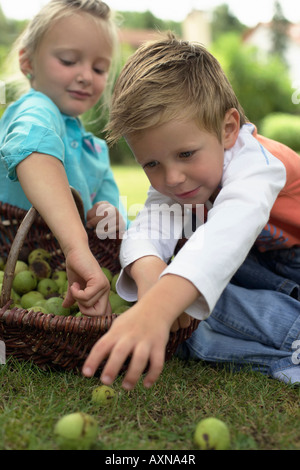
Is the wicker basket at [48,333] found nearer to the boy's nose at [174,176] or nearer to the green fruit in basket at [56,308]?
the green fruit in basket at [56,308]

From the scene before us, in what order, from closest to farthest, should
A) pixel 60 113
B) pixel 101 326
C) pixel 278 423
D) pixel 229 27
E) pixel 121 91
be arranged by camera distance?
1. pixel 278 423
2. pixel 101 326
3. pixel 121 91
4. pixel 60 113
5. pixel 229 27

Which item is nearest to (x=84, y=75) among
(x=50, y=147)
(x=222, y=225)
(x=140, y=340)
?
(x=50, y=147)

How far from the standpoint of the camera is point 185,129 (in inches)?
84.6

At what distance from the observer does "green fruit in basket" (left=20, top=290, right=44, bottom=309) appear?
265cm

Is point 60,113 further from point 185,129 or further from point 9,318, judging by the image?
point 9,318

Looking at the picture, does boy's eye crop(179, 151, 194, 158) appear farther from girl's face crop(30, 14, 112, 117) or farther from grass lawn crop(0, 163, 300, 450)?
girl's face crop(30, 14, 112, 117)

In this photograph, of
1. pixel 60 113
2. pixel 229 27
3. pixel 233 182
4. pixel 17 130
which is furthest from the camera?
pixel 229 27

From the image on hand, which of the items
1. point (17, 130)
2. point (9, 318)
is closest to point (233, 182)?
point (9, 318)

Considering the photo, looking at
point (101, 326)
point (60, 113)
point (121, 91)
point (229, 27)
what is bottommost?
point (229, 27)

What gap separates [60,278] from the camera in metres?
2.92

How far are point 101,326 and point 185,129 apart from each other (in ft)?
2.85

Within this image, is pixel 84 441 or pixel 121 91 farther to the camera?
pixel 121 91

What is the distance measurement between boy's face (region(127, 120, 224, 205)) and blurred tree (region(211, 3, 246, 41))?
62276 mm

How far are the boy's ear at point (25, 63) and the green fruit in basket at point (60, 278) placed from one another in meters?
1.45
